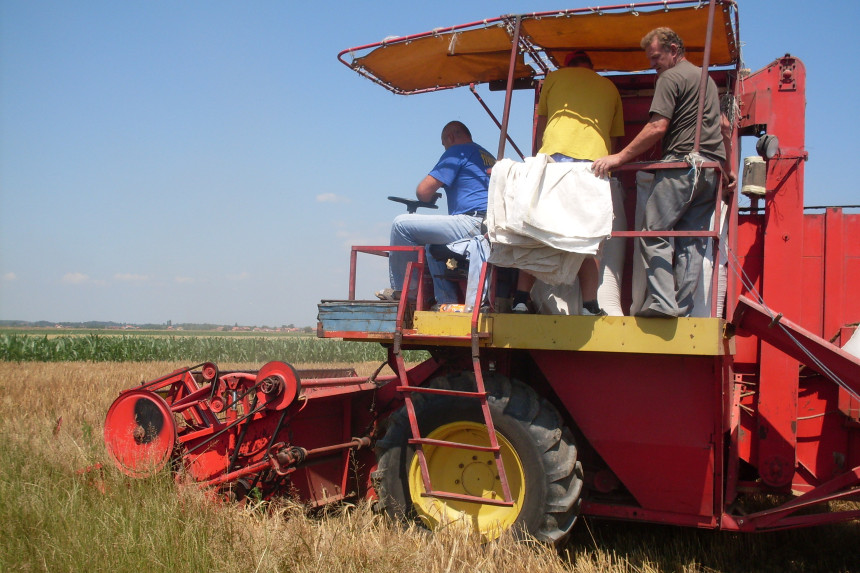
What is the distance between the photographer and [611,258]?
4844 mm

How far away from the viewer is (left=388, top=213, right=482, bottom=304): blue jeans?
5.32 metres

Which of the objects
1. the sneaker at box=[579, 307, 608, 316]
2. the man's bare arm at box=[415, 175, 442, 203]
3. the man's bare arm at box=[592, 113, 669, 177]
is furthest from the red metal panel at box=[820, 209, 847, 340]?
the man's bare arm at box=[415, 175, 442, 203]

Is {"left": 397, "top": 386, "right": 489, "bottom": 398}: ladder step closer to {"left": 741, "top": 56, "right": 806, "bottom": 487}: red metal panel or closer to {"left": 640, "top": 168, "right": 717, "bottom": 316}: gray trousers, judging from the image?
{"left": 640, "top": 168, "right": 717, "bottom": 316}: gray trousers

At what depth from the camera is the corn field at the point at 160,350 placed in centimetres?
2606

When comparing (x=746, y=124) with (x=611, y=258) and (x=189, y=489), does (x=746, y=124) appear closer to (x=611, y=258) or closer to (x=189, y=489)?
(x=611, y=258)

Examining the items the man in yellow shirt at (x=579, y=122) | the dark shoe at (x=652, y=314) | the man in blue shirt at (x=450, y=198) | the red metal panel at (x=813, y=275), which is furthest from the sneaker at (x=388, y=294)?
the red metal panel at (x=813, y=275)

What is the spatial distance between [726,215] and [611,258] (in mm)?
858

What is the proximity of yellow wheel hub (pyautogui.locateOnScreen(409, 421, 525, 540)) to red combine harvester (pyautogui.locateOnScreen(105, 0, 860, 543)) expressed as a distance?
0.01 metres

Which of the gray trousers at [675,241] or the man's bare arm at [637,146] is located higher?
the man's bare arm at [637,146]

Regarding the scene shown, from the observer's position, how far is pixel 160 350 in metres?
30.1

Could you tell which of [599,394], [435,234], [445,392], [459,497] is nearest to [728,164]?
[599,394]

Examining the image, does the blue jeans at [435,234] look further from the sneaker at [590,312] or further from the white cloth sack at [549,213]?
the sneaker at [590,312]

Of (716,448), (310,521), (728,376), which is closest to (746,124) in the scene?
(728,376)

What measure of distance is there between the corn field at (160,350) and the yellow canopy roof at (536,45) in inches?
751
